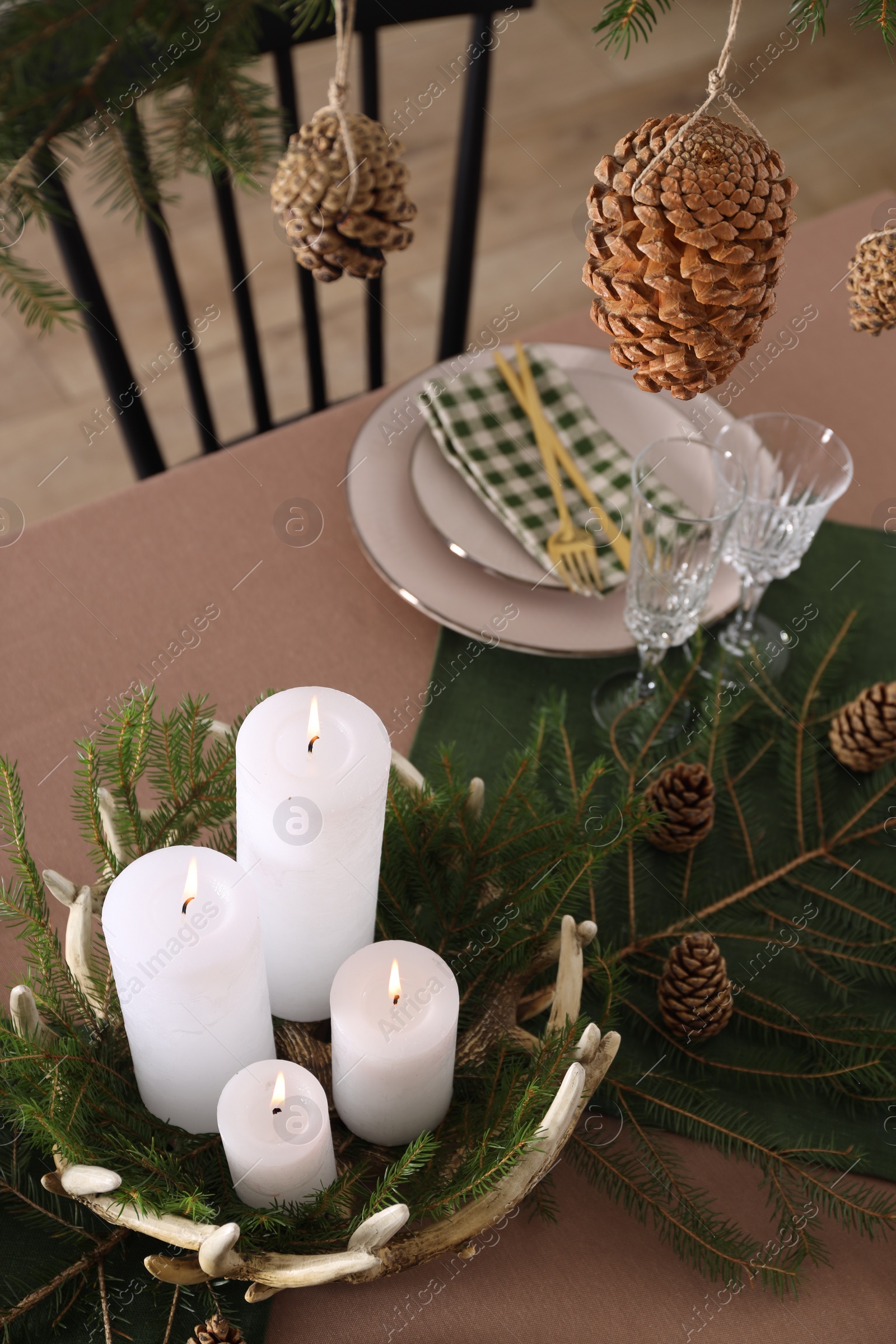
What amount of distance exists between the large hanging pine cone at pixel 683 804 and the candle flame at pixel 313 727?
10.7 inches

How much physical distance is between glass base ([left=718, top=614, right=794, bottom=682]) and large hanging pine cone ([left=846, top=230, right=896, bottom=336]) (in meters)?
0.29

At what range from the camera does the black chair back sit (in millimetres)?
964

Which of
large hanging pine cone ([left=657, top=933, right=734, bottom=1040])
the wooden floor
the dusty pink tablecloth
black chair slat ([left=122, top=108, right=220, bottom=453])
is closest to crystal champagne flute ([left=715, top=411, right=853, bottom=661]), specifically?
the dusty pink tablecloth

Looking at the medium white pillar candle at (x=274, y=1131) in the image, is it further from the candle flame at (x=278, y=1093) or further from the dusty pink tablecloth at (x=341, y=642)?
the dusty pink tablecloth at (x=341, y=642)

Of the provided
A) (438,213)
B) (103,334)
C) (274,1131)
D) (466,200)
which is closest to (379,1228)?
(274,1131)

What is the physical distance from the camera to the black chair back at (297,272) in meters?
0.96

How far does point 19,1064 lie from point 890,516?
0.76 m

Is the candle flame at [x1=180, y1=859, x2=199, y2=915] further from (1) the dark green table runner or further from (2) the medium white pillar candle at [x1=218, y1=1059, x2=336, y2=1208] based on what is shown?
(1) the dark green table runner

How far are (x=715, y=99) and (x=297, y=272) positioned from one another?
83cm

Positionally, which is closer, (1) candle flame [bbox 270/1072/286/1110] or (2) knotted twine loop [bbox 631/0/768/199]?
(2) knotted twine loop [bbox 631/0/768/199]

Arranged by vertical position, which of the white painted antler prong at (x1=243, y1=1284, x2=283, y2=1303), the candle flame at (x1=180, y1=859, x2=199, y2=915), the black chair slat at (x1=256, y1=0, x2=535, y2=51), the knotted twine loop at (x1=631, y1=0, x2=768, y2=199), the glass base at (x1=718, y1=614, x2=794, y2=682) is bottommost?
the glass base at (x1=718, y1=614, x2=794, y2=682)

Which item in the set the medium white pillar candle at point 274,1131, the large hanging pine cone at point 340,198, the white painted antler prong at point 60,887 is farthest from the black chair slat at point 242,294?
the medium white pillar candle at point 274,1131

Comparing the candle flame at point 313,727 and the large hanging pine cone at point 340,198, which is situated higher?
the large hanging pine cone at point 340,198

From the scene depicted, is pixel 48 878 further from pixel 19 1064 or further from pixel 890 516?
pixel 890 516
